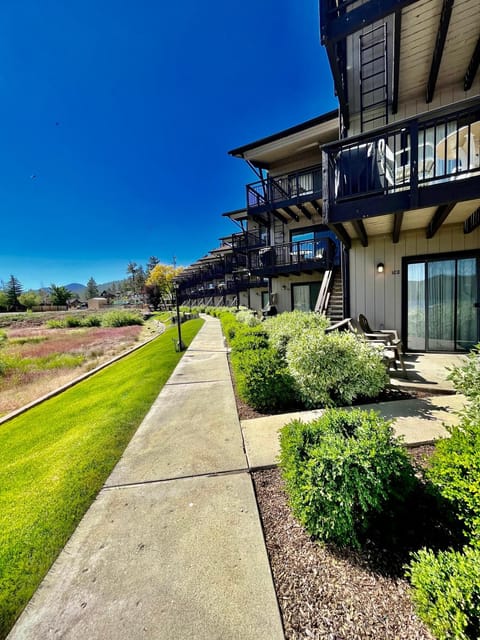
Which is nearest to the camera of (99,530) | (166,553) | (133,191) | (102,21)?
(166,553)

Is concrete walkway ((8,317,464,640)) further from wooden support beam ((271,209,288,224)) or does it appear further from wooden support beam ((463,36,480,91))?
wooden support beam ((271,209,288,224))

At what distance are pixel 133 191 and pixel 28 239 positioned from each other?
4182cm

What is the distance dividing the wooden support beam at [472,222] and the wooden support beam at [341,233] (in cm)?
262

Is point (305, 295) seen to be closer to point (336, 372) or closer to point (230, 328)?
point (230, 328)

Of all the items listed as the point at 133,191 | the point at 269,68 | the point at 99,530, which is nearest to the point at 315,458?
the point at 99,530

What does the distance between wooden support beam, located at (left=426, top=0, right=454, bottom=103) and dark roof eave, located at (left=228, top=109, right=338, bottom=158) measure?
16.9 feet

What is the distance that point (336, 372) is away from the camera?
404 cm

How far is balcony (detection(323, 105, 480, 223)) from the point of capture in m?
4.48

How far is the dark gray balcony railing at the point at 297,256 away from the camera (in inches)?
428

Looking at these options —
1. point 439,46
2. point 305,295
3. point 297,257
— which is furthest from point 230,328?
point 439,46

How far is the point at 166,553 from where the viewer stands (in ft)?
6.03

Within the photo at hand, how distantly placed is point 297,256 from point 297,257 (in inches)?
2.0

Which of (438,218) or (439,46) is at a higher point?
(439,46)

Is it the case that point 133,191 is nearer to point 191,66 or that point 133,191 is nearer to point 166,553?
point 191,66
